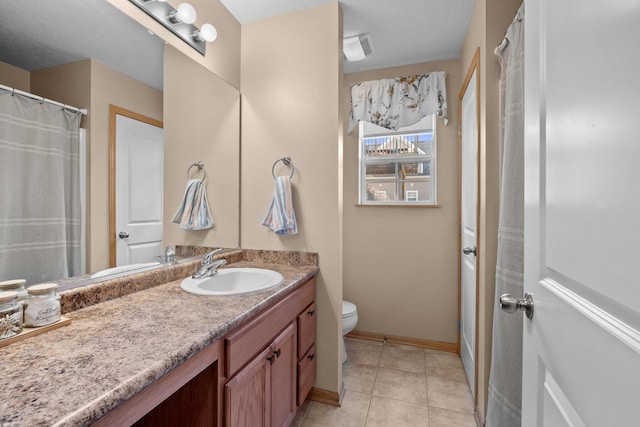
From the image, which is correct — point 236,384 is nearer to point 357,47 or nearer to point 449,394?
point 449,394

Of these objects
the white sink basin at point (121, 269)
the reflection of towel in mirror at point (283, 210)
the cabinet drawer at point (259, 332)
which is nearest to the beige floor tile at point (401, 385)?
the cabinet drawer at point (259, 332)

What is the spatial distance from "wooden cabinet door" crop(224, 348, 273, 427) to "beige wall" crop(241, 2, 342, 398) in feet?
2.07

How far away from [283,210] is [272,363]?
83 centimetres

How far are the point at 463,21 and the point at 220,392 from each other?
2.47 m

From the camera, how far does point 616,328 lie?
454 millimetres

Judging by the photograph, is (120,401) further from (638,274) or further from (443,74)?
(443,74)

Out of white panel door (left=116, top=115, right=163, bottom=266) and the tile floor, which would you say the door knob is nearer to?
the tile floor

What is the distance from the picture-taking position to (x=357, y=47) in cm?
221

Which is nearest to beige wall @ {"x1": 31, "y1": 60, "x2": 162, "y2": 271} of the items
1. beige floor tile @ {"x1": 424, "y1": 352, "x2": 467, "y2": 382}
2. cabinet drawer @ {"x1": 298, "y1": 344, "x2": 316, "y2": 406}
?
cabinet drawer @ {"x1": 298, "y1": 344, "x2": 316, "y2": 406}

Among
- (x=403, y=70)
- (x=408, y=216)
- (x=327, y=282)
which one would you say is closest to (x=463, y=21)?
(x=403, y=70)

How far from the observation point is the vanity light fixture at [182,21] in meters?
1.39

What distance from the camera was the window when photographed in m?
2.58

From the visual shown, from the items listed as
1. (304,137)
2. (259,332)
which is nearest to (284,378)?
(259,332)

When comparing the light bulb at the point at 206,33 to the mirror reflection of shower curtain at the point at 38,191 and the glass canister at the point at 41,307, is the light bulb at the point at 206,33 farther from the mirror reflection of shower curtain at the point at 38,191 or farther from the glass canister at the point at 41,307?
the glass canister at the point at 41,307
